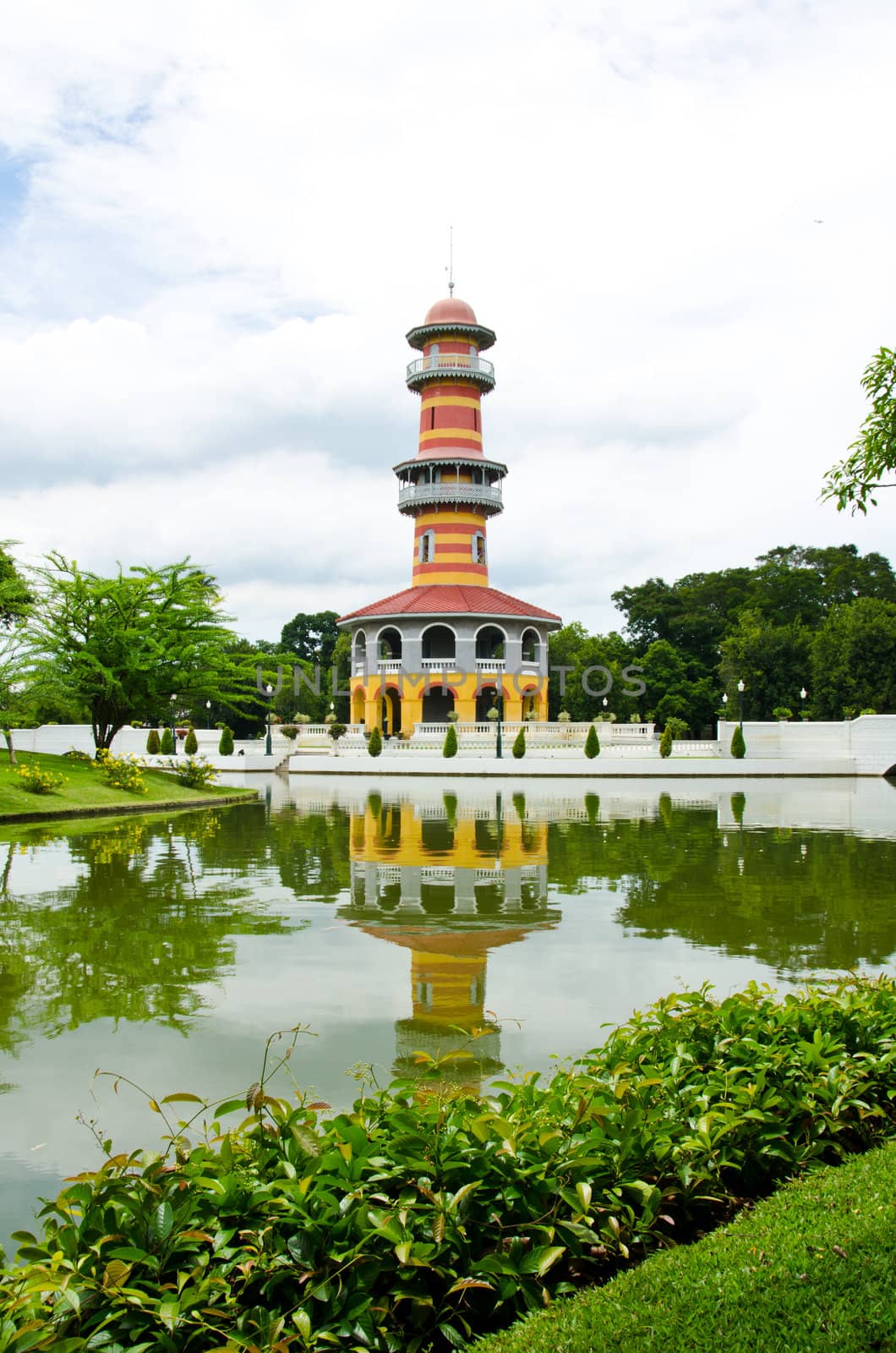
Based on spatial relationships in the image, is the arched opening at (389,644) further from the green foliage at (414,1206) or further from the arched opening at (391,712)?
the green foliage at (414,1206)

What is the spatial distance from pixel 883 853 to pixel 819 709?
42859mm

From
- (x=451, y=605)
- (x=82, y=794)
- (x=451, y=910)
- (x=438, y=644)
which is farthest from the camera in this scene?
(x=438, y=644)

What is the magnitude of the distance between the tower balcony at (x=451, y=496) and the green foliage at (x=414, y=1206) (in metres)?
49.1

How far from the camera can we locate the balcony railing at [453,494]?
52000 mm

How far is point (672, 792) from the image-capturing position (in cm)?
3117

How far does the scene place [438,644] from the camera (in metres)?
55.5

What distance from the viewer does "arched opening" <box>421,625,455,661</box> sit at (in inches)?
2152

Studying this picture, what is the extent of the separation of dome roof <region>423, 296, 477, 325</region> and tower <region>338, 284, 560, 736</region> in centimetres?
7

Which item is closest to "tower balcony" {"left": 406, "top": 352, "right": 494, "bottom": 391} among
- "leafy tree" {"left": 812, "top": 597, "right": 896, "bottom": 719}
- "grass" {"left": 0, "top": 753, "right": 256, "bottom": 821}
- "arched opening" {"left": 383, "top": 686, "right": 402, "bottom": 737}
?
"arched opening" {"left": 383, "top": 686, "right": 402, "bottom": 737}

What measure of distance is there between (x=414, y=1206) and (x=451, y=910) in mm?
6962

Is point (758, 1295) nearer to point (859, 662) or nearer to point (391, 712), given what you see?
point (391, 712)

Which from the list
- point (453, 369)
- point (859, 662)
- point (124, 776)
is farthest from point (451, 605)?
point (124, 776)

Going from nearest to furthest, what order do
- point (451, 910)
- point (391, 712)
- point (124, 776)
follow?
point (451, 910) < point (124, 776) < point (391, 712)

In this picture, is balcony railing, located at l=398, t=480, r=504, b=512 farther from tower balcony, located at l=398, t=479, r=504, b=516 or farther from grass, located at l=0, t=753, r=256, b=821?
grass, located at l=0, t=753, r=256, b=821
